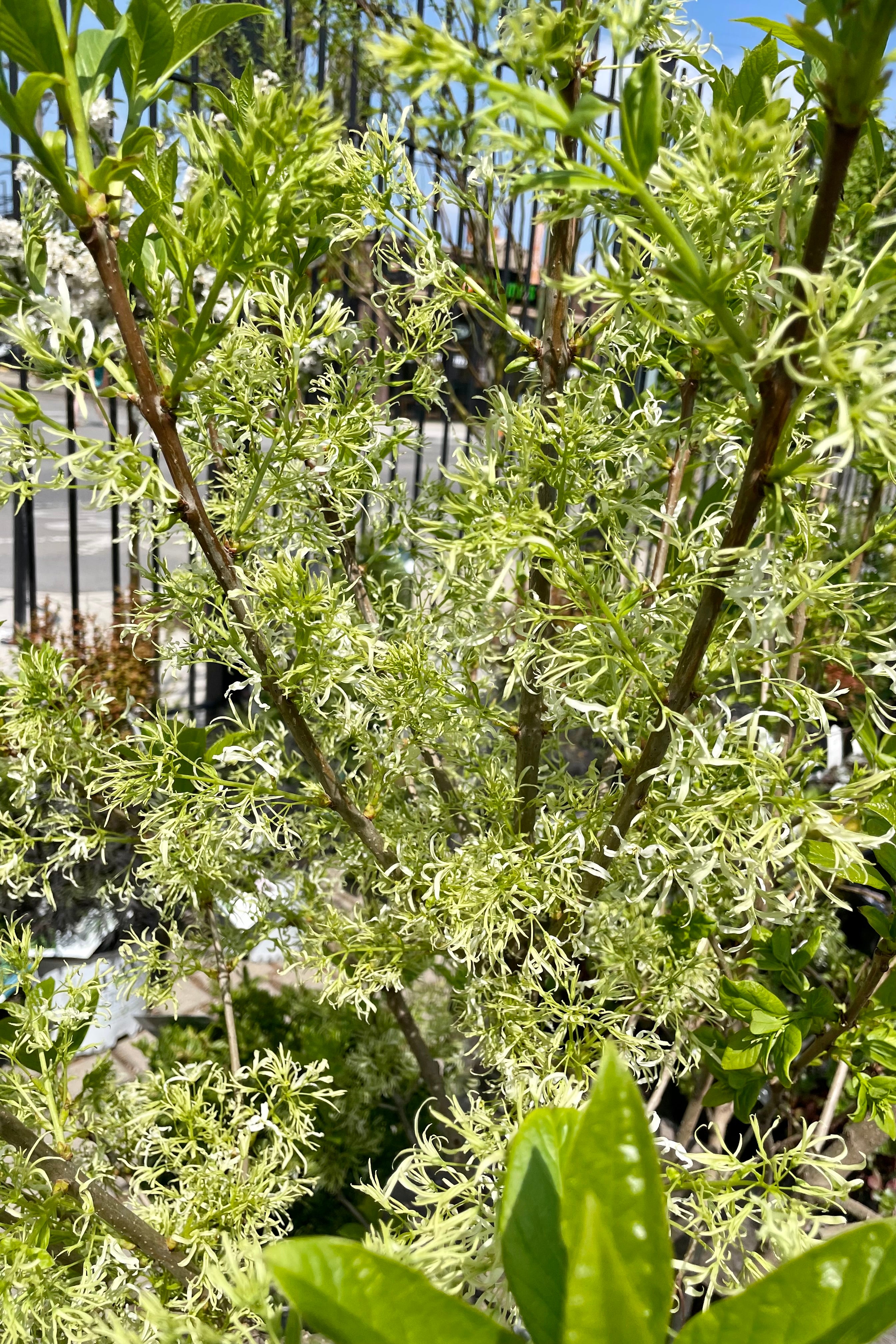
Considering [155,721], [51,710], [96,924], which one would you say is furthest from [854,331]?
[96,924]

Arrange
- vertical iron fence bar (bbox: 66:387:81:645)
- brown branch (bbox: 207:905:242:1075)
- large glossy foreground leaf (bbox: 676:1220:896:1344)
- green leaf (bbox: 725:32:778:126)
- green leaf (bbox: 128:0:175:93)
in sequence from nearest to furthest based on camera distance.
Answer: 1. large glossy foreground leaf (bbox: 676:1220:896:1344)
2. green leaf (bbox: 128:0:175:93)
3. green leaf (bbox: 725:32:778:126)
4. brown branch (bbox: 207:905:242:1075)
5. vertical iron fence bar (bbox: 66:387:81:645)

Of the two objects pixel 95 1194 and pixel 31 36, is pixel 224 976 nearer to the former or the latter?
A: pixel 95 1194

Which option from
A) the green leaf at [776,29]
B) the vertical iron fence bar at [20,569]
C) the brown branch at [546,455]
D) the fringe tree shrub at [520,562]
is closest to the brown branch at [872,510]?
the fringe tree shrub at [520,562]

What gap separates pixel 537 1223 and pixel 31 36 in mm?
442

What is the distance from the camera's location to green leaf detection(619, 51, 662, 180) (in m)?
0.27

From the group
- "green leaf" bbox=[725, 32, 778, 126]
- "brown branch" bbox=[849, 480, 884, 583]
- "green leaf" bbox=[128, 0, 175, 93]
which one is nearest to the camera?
"green leaf" bbox=[128, 0, 175, 93]

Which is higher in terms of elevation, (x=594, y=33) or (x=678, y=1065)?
(x=594, y=33)

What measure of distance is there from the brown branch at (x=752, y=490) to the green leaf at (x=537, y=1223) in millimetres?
166

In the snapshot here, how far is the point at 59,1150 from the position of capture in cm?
52

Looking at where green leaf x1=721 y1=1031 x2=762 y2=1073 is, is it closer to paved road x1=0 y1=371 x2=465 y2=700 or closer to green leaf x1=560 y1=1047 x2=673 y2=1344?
green leaf x1=560 y1=1047 x2=673 y2=1344

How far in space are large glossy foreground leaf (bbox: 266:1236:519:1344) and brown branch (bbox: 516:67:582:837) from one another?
0.94 ft

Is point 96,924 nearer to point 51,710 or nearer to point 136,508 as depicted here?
point 51,710

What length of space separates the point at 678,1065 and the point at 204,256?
31.8 inches

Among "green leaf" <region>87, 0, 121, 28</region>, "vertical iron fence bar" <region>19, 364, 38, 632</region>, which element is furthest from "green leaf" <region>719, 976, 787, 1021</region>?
"vertical iron fence bar" <region>19, 364, 38, 632</region>
